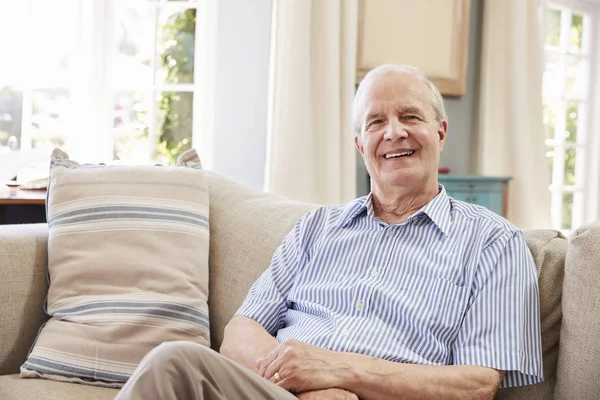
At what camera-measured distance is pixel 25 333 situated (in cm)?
209

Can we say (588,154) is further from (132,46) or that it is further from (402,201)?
(402,201)

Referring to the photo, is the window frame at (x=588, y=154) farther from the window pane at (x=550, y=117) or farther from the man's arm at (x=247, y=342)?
the man's arm at (x=247, y=342)

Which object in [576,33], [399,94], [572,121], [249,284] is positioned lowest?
[249,284]

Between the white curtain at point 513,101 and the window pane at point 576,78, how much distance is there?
90cm

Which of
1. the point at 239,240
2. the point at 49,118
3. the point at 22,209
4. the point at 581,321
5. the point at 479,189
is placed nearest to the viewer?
the point at 581,321

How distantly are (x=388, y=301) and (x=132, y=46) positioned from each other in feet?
8.06

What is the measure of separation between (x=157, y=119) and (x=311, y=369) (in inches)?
98.0

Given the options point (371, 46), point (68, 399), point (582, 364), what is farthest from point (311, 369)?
point (371, 46)

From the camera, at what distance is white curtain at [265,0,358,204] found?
368 centimetres

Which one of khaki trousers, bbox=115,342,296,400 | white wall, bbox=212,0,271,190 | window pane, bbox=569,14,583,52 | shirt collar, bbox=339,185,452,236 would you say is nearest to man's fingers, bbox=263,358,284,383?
khaki trousers, bbox=115,342,296,400

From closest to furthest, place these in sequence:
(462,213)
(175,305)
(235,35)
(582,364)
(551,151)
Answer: (582,364) < (462,213) < (175,305) < (235,35) < (551,151)

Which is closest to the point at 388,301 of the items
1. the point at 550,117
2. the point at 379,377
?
the point at 379,377

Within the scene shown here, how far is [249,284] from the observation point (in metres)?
2.10

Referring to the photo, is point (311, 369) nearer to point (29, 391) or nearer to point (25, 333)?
point (29, 391)
